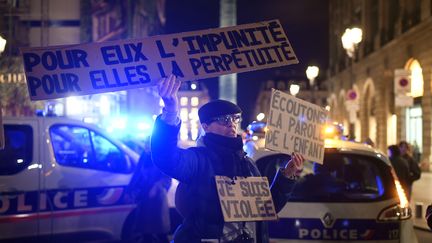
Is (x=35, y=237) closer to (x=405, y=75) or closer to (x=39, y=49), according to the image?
(x=39, y=49)

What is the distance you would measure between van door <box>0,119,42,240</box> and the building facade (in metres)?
11.8

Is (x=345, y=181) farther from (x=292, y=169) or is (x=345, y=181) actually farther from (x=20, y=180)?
(x=20, y=180)

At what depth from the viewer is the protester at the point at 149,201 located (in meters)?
7.68

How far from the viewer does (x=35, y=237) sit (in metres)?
7.58

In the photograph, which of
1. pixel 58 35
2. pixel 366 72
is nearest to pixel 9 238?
pixel 58 35

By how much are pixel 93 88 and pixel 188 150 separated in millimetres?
734

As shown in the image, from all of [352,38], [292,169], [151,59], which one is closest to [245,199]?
[292,169]

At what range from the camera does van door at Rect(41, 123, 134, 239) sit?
7.67 m

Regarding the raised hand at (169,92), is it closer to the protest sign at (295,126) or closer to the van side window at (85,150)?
the protest sign at (295,126)

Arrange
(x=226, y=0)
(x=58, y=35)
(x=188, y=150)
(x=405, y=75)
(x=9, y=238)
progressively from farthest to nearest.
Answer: (x=226, y=0), (x=58, y=35), (x=405, y=75), (x=9, y=238), (x=188, y=150)

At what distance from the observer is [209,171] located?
3625 mm

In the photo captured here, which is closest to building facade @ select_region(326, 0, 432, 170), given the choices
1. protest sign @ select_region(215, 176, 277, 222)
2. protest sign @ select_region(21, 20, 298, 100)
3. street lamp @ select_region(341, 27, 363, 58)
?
street lamp @ select_region(341, 27, 363, 58)

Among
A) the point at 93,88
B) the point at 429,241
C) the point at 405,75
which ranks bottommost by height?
the point at 429,241

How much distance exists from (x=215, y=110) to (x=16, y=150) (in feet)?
14.9
